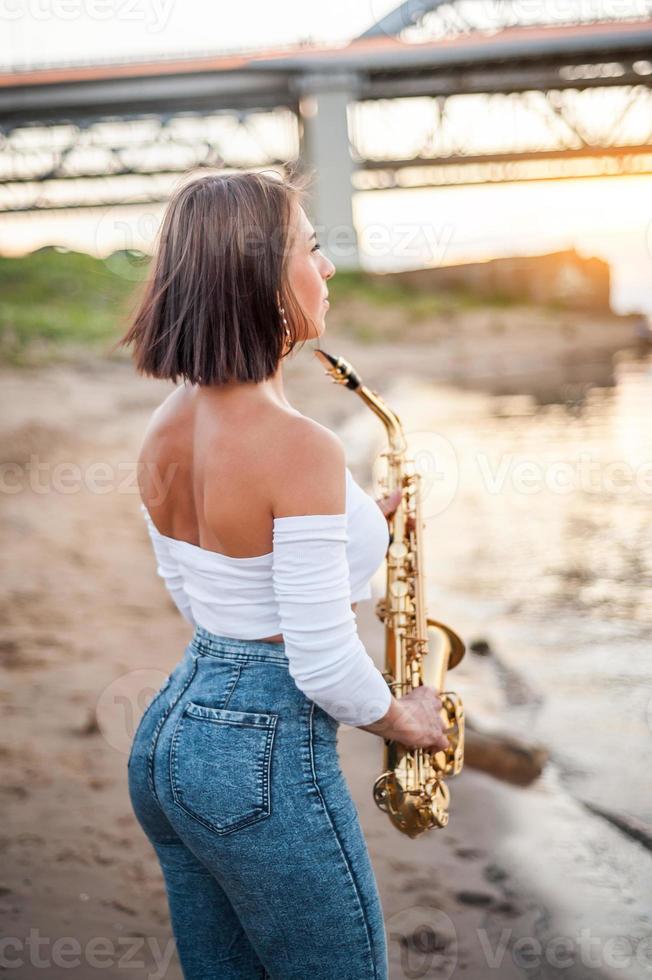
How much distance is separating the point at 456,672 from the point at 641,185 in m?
14.1

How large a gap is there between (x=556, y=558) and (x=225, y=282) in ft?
18.3

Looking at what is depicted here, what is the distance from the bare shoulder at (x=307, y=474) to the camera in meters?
1.42

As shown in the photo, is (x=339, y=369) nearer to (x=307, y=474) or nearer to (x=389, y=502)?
(x=389, y=502)

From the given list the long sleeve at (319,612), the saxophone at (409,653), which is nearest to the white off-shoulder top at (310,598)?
the long sleeve at (319,612)

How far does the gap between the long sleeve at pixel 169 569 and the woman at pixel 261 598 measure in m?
0.20

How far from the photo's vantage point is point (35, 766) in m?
3.70

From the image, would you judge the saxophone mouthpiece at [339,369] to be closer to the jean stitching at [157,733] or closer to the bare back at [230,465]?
the bare back at [230,465]

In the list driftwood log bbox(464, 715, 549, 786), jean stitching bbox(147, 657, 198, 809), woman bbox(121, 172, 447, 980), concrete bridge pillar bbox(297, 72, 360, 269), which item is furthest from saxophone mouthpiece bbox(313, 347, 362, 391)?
concrete bridge pillar bbox(297, 72, 360, 269)

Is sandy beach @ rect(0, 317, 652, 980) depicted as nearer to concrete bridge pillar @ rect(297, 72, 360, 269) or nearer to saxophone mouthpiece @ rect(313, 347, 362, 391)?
saxophone mouthpiece @ rect(313, 347, 362, 391)

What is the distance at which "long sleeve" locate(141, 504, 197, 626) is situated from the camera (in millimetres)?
1828

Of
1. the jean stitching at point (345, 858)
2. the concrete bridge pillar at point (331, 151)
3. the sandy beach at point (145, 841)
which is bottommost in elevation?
the sandy beach at point (145, 841)

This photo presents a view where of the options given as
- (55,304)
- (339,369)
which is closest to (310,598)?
(339,369)

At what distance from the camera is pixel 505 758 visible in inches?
151

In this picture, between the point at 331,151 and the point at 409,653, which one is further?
the point at 331,151
